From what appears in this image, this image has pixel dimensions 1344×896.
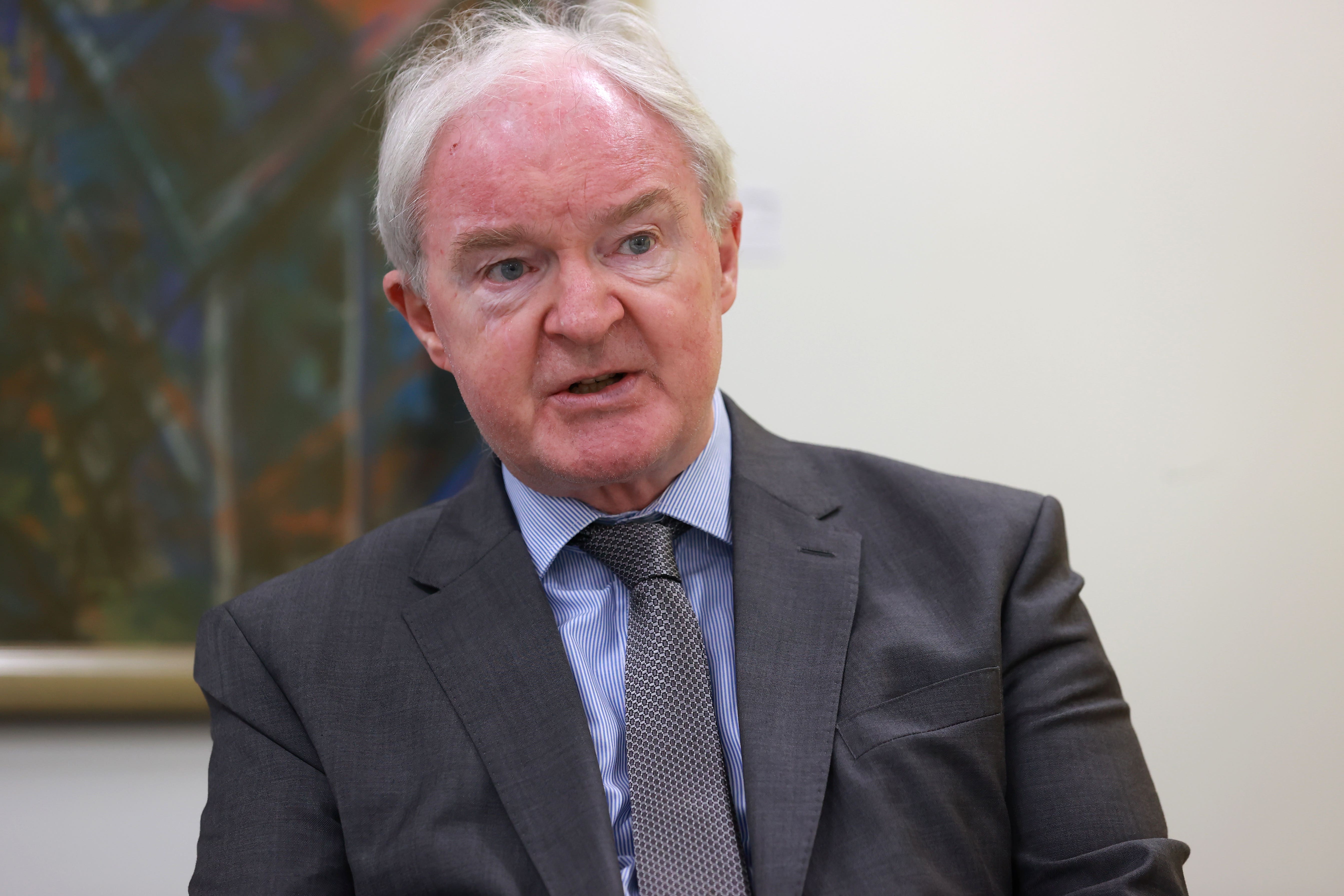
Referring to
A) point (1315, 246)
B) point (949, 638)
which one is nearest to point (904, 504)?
point (949, 638)

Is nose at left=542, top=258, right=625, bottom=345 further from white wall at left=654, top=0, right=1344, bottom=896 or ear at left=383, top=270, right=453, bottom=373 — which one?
white wall at left=654, top=0, right=1344, bottom=896

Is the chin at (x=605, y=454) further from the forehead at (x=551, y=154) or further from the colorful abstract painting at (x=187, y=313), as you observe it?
the colorful abstract painting at (x=187, y=313)

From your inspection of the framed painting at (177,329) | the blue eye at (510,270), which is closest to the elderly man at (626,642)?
the blue eye at (510,270)

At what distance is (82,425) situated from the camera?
1.80 m

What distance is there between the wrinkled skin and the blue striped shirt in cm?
8

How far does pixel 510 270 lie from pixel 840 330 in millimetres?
862

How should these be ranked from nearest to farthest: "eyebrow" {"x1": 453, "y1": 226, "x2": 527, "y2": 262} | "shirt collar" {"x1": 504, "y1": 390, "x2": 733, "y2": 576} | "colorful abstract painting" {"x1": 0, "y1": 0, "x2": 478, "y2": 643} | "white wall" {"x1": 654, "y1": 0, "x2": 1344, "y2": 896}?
"eyebrow" {"x1": 453, "y1": 226, "x2": 527, "y2": 262}, "shirt collar" {"x1": 504, "y1": 390, "x2": 733, "y2": 576}, "colorful abstract painting" {"x1": 0, "y1": 0, "x2": 478, "y2": 643}, "white wall" {"x1": 654, "y1": 0, "x2": 1344, "y2": 896}

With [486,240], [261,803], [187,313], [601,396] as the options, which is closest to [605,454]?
[601,396]

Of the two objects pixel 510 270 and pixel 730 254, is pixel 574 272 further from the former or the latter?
pixel 730 254

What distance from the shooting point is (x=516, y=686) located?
1.22 metres

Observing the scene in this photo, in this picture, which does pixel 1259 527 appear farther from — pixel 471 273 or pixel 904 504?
pixel 471 273

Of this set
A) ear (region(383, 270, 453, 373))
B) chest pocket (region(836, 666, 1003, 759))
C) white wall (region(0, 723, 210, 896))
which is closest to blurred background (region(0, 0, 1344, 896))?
white wall (region(0, 723, 210, 896))

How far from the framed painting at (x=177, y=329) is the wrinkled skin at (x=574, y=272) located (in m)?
0.62

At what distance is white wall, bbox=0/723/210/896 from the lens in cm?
186
